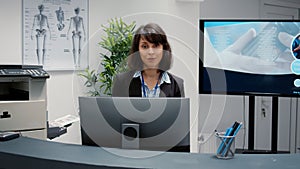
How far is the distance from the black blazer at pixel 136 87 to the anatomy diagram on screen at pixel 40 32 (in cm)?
108

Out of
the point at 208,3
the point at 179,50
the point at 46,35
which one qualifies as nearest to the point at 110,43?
the point at 46,35

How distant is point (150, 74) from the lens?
8.57 feet

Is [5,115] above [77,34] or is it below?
below

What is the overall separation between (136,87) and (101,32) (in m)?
1.47

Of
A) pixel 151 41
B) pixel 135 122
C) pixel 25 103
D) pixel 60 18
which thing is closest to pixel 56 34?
pixel 60 18

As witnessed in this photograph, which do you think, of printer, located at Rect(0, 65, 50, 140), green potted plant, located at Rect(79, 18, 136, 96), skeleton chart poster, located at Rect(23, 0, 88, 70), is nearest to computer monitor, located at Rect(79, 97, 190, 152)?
printer, located at Rect(0, 65, 50, 140)

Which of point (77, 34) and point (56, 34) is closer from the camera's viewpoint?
point (56, 34)

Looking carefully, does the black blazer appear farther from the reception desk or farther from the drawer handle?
the reception desk

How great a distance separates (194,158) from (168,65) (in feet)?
4.89

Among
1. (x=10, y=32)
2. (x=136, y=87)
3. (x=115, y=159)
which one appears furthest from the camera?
(x=10, y=32)

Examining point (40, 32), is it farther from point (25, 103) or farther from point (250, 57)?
point (250, 57)

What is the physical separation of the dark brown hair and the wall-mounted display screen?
1.24 meters

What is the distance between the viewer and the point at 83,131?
5.31 feet

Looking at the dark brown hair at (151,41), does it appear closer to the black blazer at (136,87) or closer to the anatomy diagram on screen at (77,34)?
the black blazer at (136,87)
